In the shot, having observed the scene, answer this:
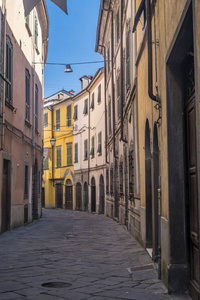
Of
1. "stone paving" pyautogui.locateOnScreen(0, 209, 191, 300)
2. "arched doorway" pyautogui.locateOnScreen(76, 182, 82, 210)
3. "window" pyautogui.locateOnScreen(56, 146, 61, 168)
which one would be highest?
"window" pyautogui.locateOnScreen(56, 146, 61, 168)

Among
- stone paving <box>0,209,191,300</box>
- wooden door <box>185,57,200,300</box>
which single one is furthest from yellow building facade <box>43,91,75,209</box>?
wooden door <box>185,57,200,300</box>

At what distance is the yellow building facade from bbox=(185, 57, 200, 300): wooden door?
26897mm

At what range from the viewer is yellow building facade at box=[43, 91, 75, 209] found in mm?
33059

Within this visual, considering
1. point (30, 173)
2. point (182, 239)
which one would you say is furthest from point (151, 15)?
point (30, 173)

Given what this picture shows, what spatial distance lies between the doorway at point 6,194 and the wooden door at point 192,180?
8.13 metres

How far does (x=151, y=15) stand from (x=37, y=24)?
1284 centimetres

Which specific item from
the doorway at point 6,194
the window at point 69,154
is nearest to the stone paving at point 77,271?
the doorway at point 6,194

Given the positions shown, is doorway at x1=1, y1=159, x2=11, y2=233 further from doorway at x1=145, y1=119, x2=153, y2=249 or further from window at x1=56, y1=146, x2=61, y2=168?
window at x1=56, y1=146, x2=61, y2=168

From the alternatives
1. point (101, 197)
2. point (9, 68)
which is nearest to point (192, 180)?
point (9, 68)

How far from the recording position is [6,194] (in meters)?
12.6

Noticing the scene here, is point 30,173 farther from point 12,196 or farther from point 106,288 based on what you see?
point 106,288

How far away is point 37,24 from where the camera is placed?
18.9 meters

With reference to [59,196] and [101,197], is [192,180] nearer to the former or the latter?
[101,197]

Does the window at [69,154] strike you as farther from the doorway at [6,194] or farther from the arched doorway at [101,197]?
the doorway at [6,194]
